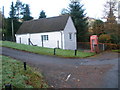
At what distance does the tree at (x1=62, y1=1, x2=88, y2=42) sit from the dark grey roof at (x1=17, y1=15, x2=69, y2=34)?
648 centimetres

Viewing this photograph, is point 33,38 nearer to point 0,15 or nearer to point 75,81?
point 0,15

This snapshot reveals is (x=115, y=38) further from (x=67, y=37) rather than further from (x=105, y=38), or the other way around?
(x=67, y=37)

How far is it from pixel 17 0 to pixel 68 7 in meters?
22.0

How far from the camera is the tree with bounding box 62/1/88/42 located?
105 ft

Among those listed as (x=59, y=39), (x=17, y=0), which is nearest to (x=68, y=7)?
(x=59, y=39)

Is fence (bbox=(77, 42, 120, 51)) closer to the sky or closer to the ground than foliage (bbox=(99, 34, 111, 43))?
closer to the ground

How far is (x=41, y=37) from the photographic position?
26.0 meters

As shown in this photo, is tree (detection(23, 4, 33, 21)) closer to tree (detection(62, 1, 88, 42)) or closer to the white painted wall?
tree (detection(62, 1, 88, 42))

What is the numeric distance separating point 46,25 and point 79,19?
9050 mm

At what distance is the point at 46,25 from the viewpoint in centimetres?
2684

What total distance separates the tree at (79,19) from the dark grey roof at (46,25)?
6476 millimetres

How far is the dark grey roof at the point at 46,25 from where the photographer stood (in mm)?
24708

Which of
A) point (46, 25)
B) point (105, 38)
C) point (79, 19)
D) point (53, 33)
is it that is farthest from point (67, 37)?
point (79, 19)

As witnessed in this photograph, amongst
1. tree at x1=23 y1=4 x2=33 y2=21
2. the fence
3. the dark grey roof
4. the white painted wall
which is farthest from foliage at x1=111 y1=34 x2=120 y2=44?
tree at x1=23 y1=4 x2=33 y2=21
